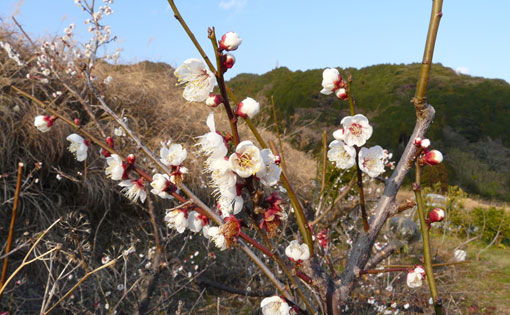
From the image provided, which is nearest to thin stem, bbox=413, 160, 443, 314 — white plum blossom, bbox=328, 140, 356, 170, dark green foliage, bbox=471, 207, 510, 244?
white plum blossom, bbox=328, 140, 356, 170

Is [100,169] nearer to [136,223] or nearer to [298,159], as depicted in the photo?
[136,223]

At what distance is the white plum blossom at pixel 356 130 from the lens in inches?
29.6

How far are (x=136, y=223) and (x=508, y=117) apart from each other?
25.0 metres

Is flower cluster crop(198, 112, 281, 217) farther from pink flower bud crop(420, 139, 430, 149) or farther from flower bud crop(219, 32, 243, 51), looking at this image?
pink flower bud crop(420, 139, 430, 149)

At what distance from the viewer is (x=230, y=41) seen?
1.95 feet

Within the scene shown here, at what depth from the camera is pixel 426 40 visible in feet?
2.06

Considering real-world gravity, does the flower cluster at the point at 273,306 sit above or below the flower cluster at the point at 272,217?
below

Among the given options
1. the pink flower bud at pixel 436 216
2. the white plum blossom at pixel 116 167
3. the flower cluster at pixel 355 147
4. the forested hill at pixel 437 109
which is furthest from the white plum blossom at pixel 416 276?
the forested hill at pixel 437 109

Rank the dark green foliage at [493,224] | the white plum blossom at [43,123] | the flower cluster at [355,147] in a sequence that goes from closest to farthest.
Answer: the flower cluster at [355,147], the white plum blossom at [43,123], the dark green foliage at [493,224]

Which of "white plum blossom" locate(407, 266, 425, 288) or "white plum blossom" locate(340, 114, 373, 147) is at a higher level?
"white plum blossom" locate(340, 114, 373, 147)

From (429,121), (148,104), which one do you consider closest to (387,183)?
(429,121)

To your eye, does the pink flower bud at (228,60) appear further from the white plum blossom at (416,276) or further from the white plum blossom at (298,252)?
the white plum blossom at (416,276)

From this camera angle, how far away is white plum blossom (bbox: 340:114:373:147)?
753 millimetres

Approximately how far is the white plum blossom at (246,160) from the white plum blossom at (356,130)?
0.91 feet
